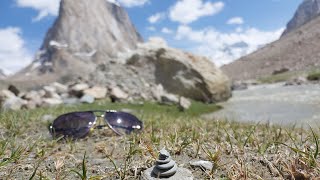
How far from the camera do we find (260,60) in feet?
525

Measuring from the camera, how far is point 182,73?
2475 centimetres

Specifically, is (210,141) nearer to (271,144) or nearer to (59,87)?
(271,144)

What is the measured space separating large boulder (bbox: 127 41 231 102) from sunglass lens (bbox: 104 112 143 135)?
18.2m

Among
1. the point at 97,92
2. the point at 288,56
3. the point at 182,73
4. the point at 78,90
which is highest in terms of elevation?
the point at 288,56

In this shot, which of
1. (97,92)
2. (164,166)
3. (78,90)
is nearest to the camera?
(164,166)

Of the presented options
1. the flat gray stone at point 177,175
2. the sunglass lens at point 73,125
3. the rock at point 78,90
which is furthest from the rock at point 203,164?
the rock at point 78,90

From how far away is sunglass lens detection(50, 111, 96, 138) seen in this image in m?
5.52

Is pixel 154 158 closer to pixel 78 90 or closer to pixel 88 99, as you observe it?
pixel 88 99

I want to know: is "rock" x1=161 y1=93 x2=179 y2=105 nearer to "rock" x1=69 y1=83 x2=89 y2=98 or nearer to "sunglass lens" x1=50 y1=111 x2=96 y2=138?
"rock" x1=69 y1=83 x2=89 y2=98

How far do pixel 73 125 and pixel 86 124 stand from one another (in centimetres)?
18

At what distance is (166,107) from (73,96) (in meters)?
5.87

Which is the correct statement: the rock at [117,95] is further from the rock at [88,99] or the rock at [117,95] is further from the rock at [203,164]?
the rock at [203,164]

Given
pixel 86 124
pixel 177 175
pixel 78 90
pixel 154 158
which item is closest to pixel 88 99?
pixel 78 90

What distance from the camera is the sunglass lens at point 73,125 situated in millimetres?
5516
